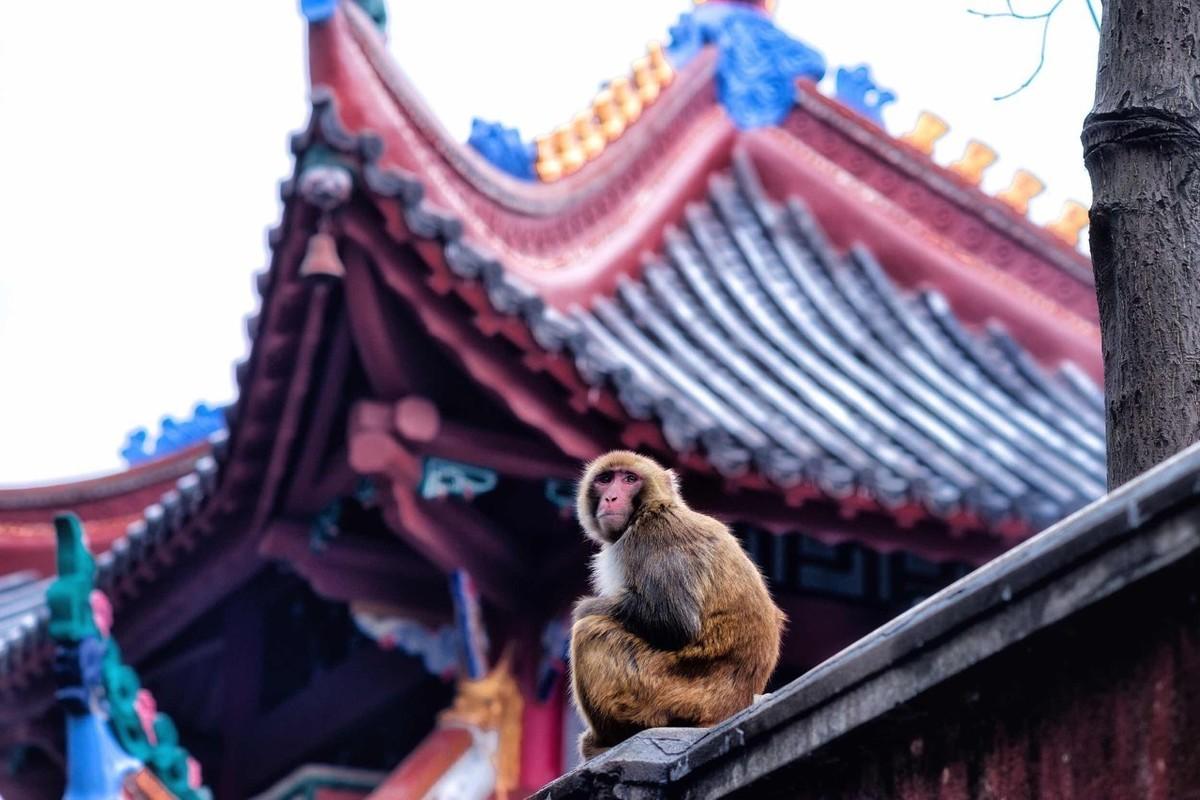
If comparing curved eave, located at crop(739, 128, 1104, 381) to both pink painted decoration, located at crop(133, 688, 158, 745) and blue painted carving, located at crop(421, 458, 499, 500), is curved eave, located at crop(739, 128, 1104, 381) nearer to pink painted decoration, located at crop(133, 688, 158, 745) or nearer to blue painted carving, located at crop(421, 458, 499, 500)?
blue painted carving, located at crop(421, 458, 499, 500)

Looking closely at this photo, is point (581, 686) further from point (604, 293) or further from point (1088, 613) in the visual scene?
point (604, 293)

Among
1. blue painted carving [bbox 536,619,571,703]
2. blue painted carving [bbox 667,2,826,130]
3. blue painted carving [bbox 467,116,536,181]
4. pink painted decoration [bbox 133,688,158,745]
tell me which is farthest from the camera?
blue painted carving [bbox 667,2,826,130]

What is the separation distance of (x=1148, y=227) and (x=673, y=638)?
121 centimetres

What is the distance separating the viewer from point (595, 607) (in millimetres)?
4219

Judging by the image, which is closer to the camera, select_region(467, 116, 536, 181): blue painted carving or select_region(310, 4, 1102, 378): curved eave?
select_region(310, 4, 1102, 378): curved eave

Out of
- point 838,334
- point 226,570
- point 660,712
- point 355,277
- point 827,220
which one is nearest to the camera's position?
point 660,712

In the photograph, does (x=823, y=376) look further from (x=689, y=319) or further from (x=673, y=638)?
(x=673, y=638)

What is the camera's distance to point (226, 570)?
30.8ft

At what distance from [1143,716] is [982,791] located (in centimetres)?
36

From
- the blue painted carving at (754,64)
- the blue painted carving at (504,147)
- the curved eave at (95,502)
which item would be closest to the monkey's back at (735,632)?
the blue painted carving at (504,147)

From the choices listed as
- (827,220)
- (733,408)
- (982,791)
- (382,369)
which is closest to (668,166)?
(827,220)

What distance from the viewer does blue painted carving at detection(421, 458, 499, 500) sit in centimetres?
760

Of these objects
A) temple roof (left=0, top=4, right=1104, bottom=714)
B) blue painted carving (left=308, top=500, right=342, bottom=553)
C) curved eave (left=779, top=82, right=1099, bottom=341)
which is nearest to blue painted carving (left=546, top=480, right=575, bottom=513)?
temple roof (left=0, top=4, right=1104, bottom=714)

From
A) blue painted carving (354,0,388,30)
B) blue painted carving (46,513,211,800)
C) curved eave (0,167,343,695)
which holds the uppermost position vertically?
blue painted carving (354,0,388,30)
